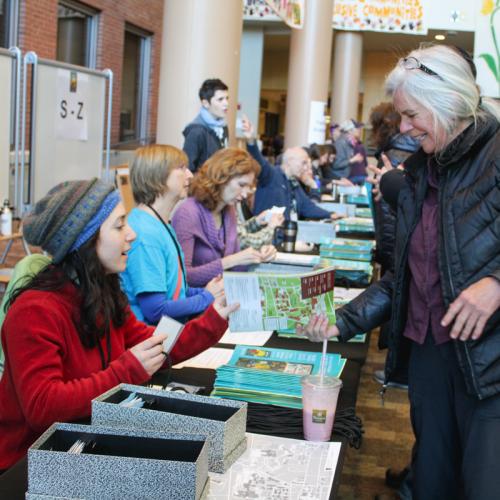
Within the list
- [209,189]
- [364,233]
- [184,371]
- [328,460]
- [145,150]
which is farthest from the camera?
[364,233]

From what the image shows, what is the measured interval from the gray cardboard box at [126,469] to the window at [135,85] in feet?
42.5

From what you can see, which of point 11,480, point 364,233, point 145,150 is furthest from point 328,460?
point 364,233

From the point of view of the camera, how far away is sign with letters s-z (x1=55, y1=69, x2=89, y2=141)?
4945 millimetres

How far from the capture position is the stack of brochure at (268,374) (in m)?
2.00

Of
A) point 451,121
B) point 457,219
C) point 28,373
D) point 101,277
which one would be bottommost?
point 28,373

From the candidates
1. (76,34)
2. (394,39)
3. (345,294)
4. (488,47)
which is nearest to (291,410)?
(345,294)

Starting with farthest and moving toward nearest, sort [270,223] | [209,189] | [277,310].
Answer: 1. [270,223]
2. [209,189]
3. [277,310]

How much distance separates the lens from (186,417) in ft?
4.79

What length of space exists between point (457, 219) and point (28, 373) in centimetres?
106

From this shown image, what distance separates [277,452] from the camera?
1.68 m

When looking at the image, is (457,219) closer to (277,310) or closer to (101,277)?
(277,310)

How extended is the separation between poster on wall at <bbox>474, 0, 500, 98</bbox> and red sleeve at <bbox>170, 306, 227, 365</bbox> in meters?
1.95

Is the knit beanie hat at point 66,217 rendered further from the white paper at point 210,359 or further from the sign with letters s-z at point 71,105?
the sign with letters s-z at point 71,105

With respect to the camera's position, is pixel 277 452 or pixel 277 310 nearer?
pixel 277 452
